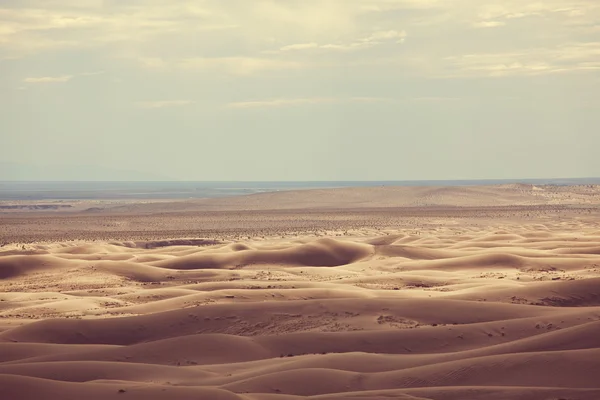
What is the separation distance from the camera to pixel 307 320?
18.3 metres

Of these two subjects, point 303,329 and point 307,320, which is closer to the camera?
point 303,329

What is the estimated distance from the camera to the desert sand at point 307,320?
1223 centimetres

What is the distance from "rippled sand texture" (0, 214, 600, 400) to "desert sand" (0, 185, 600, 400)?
0.12ft

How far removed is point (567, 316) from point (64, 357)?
9152 mm

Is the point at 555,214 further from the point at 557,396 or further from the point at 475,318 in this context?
the point at 557,396

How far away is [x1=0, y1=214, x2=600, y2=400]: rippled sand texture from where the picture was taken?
12117mm

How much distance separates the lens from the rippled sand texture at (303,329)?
1212cm

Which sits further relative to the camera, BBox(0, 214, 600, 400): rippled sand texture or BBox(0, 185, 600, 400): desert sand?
BBox(0, 185, 600, 400): desert sand

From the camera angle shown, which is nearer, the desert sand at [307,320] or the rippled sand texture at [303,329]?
the rippled sand texture at [303,329]

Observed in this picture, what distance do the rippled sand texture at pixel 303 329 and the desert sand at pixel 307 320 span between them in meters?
0.04

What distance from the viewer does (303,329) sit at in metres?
17.8

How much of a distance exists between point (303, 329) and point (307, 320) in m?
0.53

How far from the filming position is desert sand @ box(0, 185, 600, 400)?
40.1 ft

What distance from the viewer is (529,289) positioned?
21.4 metres
